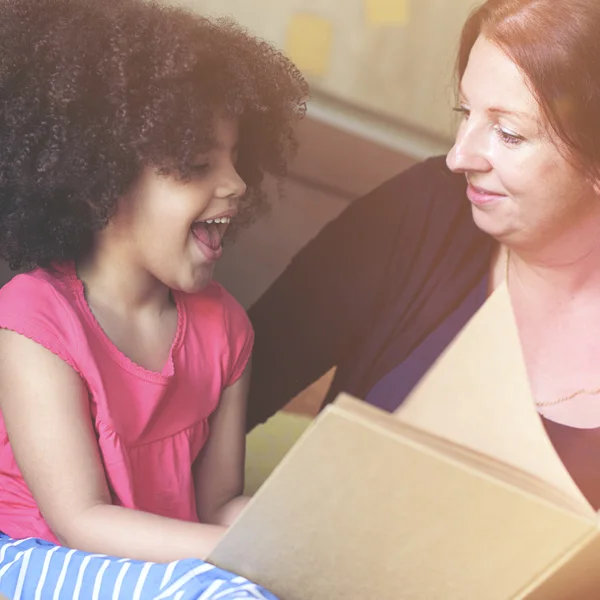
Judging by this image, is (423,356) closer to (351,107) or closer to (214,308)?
(214,308)

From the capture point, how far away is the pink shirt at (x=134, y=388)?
858 millimetres

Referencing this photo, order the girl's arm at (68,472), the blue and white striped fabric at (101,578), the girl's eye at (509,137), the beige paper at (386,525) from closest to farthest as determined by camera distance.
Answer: the beige paper at (386,525) < the blue and white striped fabric at (101,578) < the girl's arm at (68,472) < the girl's eye at (509,137)

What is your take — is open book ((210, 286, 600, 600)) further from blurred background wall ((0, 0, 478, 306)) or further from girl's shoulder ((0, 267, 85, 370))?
blurred background wall ((0, 0, 478, 306))

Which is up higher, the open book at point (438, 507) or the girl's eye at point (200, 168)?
the girl's eye at point (200, 168)

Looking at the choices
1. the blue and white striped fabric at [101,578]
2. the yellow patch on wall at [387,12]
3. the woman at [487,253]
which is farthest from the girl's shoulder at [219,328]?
the yellow patch on wall at [387,12]

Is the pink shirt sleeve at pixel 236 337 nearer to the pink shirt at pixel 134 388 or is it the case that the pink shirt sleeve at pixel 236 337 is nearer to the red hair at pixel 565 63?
the pink shirt at pixel 134 388

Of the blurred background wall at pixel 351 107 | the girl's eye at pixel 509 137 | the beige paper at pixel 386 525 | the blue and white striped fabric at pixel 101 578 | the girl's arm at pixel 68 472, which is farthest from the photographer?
the blurred background wall at pixel 351 107

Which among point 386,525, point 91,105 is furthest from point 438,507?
point 91,105

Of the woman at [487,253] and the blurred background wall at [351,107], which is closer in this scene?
the woman at [487,253]

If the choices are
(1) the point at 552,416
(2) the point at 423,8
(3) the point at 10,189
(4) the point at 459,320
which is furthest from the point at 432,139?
(3) the point at 10,189

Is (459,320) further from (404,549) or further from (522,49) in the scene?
(404,549)

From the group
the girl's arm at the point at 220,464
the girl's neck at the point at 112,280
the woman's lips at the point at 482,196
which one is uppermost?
the woman's lips at the point at 482,196

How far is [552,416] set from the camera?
0.99m

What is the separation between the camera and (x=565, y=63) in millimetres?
892
